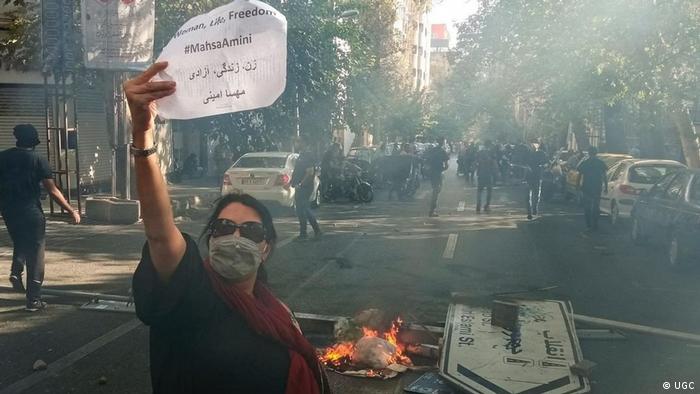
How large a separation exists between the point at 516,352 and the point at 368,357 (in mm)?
1122

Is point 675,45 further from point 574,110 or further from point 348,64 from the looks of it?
point 574,110

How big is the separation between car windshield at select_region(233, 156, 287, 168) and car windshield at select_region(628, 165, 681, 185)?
7987 millimetres

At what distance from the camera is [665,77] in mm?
17672

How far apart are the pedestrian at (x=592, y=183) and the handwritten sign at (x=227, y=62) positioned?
13.4 metres

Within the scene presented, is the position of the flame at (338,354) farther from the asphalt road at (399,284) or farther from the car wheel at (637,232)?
the car wheel at (637,232)

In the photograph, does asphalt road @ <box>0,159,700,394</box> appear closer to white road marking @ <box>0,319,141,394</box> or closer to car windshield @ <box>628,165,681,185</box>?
white road marking @ <box>0,319,141,394</box>

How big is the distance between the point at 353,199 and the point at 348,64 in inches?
208

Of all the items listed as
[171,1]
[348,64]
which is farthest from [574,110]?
[171,1]

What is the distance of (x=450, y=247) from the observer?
1252 cm

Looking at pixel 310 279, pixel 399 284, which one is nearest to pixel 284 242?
pixel 310 279

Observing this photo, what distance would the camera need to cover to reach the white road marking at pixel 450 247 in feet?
38.1

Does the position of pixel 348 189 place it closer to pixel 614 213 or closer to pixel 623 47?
pixel 614 213

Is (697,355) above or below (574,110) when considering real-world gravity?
below

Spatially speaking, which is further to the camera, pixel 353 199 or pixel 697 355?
pixel 353 199
